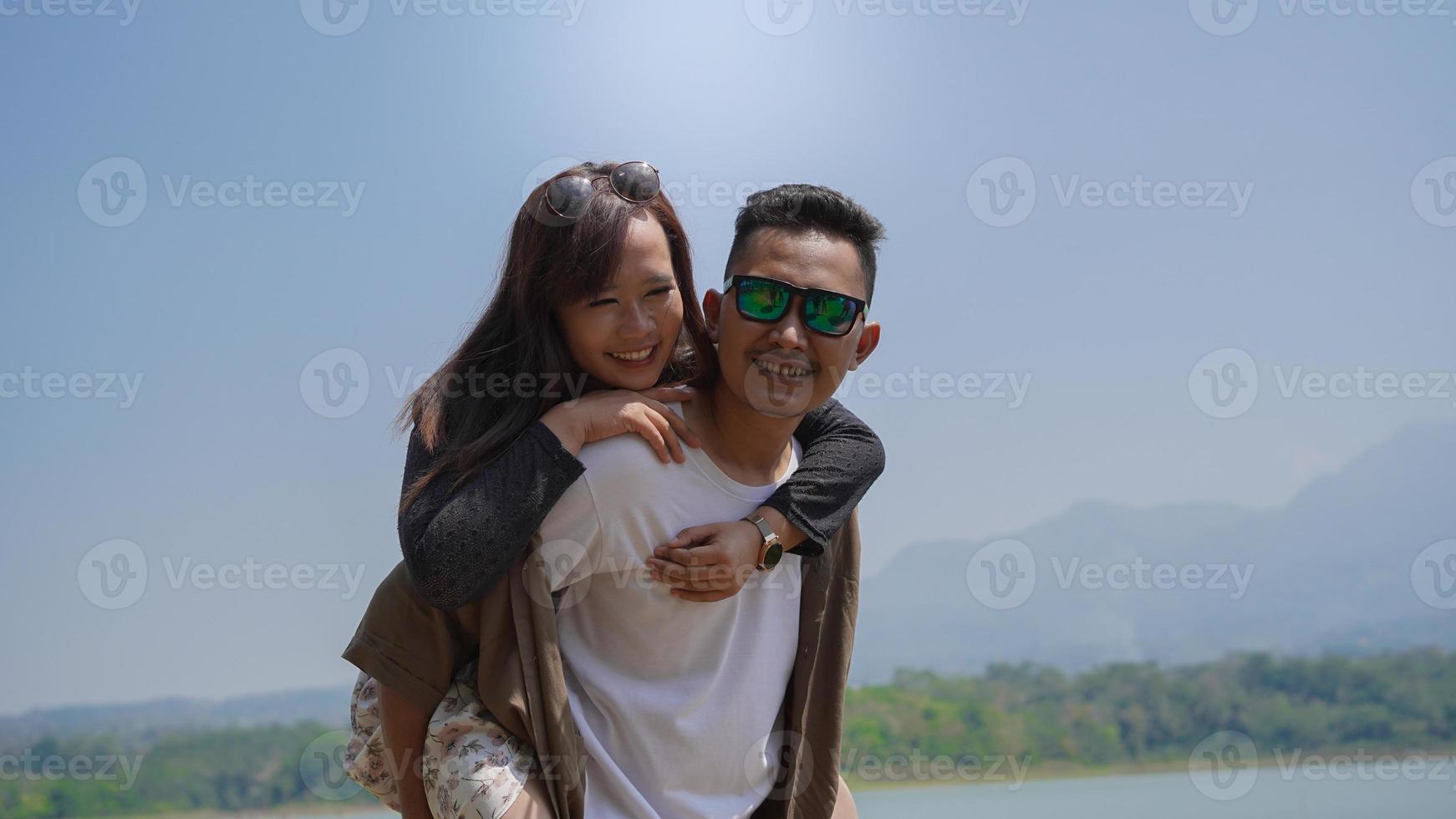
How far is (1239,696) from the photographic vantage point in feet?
66.8

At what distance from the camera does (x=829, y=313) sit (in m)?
2.68

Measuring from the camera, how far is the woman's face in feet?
8.70

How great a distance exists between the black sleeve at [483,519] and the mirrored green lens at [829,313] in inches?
23.2

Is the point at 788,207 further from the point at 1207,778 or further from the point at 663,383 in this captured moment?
the point at 1207,778

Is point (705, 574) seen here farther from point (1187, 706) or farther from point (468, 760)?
point (1187, 706)

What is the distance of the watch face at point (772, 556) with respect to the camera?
2.59 meters

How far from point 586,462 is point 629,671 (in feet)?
1.50

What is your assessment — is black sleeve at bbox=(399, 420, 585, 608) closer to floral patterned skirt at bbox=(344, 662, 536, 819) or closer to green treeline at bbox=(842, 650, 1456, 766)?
floral patterned skirt at bbox=(344, 662, 536, 819)

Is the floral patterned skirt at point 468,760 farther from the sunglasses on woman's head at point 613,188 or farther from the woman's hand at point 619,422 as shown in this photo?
the sunglasses on woman's head at point 613,188

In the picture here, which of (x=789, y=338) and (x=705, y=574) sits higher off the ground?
(x=789, y=338)

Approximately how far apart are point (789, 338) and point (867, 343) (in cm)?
33

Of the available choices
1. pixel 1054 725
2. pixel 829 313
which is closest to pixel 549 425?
pixel 829 313

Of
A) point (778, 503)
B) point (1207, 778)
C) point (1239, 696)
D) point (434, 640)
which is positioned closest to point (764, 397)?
point (778, 503)

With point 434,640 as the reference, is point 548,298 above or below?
above
